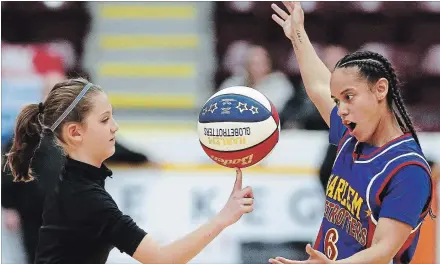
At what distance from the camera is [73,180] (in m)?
3.52

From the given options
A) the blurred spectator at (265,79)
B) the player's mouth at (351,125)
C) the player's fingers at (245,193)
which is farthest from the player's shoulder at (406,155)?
the blurred spectator at (265,79)

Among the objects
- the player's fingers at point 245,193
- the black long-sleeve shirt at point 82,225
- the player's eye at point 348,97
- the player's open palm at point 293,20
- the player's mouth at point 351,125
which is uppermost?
the player's open palm at point 293,20

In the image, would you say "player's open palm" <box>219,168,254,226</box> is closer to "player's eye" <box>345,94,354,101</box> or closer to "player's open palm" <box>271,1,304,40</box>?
"player's eye" <box>345,94,354,101</box>

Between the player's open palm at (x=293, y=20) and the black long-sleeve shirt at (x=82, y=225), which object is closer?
the black long-sleeve shirt at (x=82, y=225)

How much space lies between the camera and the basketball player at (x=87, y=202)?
11.2 ft

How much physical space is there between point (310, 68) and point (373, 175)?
971 mm

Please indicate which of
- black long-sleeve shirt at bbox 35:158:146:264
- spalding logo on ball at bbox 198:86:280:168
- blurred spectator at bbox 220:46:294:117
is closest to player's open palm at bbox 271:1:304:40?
spalding logo on ball at bbox 198:86:280:168

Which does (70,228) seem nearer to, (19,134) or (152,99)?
(19,134)

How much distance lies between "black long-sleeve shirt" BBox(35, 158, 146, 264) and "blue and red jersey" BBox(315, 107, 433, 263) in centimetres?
94

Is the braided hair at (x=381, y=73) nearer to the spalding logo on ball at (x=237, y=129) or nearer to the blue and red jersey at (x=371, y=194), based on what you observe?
the blue and red jersey at (x=371, y=194)

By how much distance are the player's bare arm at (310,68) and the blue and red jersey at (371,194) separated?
39 centimetres

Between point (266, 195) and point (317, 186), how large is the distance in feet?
1.55

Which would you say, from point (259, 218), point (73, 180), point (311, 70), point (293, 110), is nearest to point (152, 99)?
point (293, 110)

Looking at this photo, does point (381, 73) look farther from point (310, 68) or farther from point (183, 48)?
point (183, 48)
